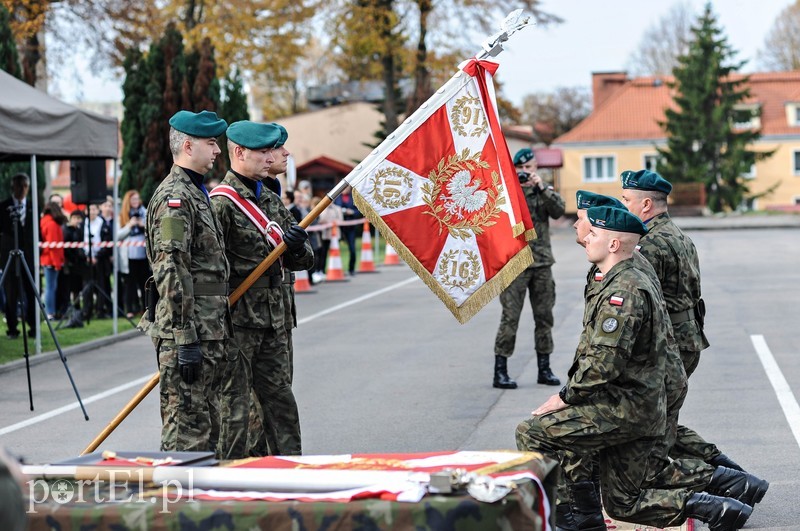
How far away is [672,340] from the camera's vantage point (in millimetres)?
5816

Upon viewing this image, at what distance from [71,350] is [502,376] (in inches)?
238

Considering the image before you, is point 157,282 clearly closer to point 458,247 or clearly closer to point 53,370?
point 458,247

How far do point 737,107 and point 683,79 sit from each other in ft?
16.0

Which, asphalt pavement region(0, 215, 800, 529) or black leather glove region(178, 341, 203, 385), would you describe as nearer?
black leather glove region(178, 341, 203, 385)

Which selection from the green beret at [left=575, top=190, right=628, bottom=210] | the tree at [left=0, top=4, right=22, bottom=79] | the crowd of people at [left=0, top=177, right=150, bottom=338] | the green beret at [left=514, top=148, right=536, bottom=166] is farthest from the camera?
the tree at [left=0, top=4, right=22, bottom=79]

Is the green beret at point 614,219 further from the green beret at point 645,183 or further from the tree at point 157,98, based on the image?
the tree at point 157,98

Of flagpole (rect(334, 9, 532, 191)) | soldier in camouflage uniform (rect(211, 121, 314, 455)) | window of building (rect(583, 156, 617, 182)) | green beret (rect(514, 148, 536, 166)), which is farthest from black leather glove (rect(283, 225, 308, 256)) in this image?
window of building (rect(583, 156, 617, 182))

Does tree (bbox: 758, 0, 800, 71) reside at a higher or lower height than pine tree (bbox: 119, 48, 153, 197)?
higher

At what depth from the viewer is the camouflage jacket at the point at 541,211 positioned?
1033cm

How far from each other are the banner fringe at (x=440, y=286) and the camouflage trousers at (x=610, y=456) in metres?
1.45

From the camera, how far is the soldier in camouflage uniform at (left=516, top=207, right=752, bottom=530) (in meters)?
5.42

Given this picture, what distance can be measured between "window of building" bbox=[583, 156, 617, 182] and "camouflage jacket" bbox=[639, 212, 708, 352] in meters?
67.7

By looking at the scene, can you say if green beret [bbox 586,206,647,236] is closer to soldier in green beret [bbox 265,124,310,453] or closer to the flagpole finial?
the flagpole finial

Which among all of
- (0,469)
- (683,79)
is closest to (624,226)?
(0,469)
